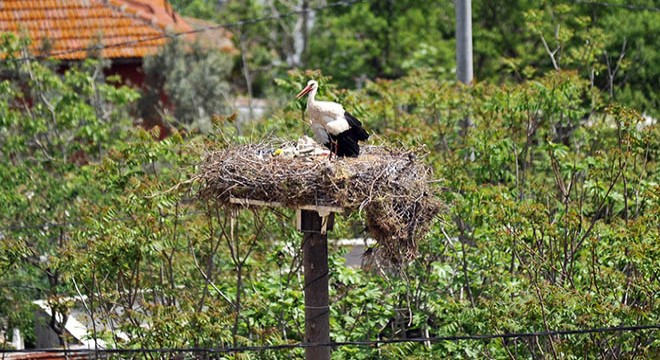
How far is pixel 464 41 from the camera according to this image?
16.1m

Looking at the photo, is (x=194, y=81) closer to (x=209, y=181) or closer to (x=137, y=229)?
(x=137, y=229)

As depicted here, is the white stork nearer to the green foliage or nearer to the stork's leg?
the stork's leg

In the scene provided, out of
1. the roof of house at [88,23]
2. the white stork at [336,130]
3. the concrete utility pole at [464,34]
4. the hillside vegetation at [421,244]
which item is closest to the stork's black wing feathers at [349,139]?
the white stork at [336,130]

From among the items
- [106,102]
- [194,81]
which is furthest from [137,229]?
[194,81]

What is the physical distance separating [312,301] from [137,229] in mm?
2984

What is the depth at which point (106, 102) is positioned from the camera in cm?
Result: 2323

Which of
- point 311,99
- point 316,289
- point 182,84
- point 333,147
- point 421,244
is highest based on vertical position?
point 311,99

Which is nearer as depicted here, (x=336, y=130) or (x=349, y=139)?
(x=336, y=130)

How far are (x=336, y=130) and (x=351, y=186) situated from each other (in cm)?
55

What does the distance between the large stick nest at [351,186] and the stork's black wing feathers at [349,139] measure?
0.31 feet

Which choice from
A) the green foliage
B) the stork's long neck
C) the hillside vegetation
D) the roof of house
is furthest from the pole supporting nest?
the roof of house

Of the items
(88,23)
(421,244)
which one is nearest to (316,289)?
(421,244)

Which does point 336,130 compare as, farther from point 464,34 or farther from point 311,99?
point 464,34

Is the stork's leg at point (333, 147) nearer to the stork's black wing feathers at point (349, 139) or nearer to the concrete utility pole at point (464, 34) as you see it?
the stork's black wing feathers at point (349, 139)
